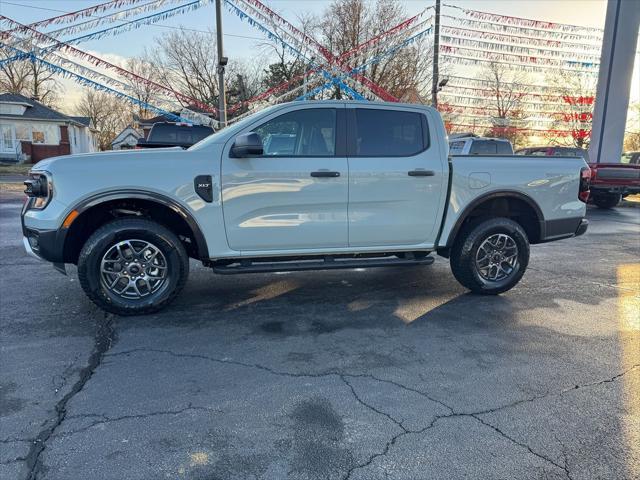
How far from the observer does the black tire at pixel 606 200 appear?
1365 cm

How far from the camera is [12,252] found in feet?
21.9

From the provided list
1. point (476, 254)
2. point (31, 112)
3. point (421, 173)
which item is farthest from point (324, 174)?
point (31, 112)

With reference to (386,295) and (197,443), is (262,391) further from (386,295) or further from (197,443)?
(386,295)

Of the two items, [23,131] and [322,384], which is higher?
[23,131]

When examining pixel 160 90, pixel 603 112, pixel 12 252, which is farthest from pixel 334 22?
pixel 12 252

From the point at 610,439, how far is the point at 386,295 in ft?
8.80

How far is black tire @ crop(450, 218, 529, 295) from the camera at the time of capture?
479 centimetres

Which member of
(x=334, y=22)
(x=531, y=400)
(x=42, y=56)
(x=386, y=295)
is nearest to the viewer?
(x=531, y=400)

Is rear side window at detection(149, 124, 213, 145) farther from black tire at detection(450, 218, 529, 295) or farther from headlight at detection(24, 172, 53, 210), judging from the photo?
black tire at detection(450, 218, 529, 295)

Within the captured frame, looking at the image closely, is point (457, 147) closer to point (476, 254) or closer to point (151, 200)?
point (476, 254)

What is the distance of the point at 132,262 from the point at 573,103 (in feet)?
95.4

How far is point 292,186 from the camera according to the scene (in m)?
4.21

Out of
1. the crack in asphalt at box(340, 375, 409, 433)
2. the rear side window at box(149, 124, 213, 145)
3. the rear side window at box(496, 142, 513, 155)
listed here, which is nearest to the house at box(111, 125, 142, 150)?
the rear side window at box(149, 124, 213, 145)

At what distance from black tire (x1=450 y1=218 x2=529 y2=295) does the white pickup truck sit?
0.01 m
